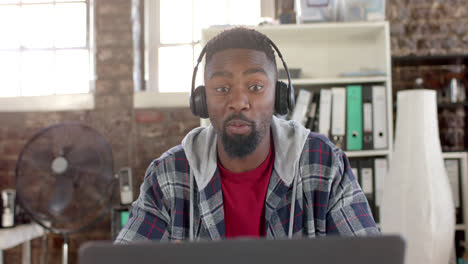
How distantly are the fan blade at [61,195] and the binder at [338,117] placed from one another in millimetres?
1422

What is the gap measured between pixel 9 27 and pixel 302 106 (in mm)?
2259

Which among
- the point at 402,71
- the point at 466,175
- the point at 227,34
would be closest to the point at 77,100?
the point at 227,34

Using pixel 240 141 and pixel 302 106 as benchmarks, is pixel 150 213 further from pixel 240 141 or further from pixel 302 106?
pixel 302 106

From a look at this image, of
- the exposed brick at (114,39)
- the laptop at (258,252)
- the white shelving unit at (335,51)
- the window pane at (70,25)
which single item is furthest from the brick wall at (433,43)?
the laptop at (258,252)

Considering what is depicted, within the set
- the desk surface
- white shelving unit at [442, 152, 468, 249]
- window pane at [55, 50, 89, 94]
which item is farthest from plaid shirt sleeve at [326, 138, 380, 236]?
window pane at [55, 50, 89, 94]

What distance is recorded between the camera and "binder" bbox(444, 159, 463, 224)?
2232 millimetres

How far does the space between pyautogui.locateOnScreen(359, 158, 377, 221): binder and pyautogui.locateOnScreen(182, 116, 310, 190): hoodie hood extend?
1.15 meters

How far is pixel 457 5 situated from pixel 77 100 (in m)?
2.53

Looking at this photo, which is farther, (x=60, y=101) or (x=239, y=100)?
(x=60, y=101)

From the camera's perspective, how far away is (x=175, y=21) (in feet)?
9.79

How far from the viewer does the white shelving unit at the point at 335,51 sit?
2.22 m

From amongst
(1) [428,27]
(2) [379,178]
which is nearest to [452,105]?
(1) [428,27]

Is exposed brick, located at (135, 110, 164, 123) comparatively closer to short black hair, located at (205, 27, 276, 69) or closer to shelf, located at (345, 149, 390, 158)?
shelf, located at (345, 149, 390, 158)

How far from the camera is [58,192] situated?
2.19 m
